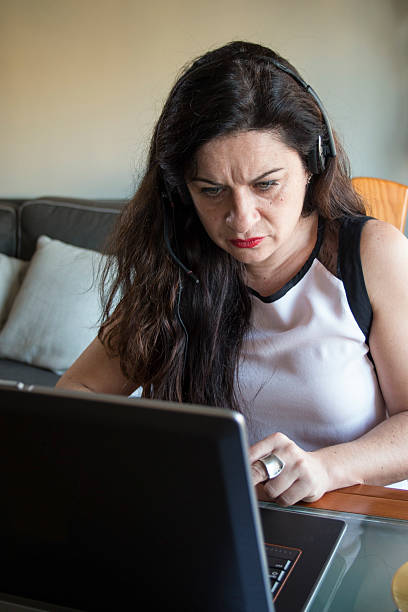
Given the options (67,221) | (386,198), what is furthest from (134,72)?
(386,198)

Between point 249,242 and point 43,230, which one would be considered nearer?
point 249,242

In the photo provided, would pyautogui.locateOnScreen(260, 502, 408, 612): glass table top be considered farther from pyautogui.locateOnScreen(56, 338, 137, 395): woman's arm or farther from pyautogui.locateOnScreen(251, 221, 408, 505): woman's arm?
pyautogui.locateOnScreen(56, 338, 137, 395): woman's arm

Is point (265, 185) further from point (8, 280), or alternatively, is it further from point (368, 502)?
point (8, 280)

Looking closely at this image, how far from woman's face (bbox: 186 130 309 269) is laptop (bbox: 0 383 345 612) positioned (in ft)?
1.96

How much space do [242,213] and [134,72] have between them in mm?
1975

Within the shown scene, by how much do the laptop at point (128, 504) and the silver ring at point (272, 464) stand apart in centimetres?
31

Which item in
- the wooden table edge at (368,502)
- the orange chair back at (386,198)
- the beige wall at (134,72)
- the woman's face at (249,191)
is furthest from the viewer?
the beige wall at (134,72)

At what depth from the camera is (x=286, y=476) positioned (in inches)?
35.4

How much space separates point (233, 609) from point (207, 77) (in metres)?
0.77

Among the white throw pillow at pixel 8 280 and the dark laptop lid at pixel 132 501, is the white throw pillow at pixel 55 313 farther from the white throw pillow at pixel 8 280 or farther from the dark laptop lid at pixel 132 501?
the dark laptop lid at pixel 132 501

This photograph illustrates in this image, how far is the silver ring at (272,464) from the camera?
0.88 metres

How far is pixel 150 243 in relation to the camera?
1.26 meters

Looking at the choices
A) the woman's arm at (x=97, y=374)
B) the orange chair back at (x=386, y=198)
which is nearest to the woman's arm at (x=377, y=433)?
the woman's arm at (x=97, y=374)

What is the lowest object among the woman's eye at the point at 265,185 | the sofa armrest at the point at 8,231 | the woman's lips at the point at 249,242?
the sofa armrest at the point at 8,231
